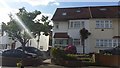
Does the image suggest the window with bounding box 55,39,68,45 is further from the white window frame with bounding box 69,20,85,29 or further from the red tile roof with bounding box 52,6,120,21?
the red tile roof with bounding box 52,6,120,21

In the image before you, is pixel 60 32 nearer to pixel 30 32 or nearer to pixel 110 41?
pixel 110 41

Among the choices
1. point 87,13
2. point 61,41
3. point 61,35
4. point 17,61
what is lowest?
point 17,61

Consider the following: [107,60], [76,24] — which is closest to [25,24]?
[107,60]

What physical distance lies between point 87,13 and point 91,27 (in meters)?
2.89

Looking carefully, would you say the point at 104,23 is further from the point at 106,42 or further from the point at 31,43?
the point at 31,43

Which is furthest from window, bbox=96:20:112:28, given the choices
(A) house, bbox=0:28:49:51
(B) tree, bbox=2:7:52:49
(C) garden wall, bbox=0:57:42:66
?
(A) house, bbox=0:28:49:51

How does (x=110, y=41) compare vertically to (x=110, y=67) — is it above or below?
above

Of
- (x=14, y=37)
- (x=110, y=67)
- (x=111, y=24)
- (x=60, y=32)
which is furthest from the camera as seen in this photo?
(x=60, y=32)

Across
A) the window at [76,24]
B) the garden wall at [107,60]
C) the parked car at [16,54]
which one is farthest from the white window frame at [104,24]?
the parked car at [16,54]

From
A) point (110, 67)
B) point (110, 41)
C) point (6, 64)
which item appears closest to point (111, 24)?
point (110, 41)

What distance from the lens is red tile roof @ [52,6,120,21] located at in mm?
39197

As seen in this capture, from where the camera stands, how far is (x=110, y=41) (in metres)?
38.5

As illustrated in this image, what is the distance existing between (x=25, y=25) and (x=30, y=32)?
4.35 ft

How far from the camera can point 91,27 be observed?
3906cm
